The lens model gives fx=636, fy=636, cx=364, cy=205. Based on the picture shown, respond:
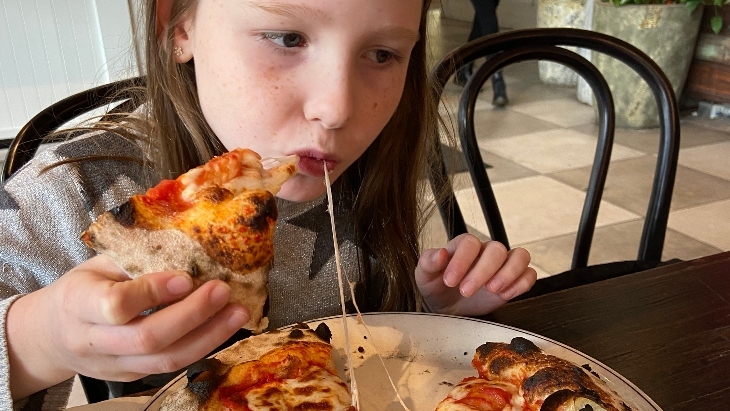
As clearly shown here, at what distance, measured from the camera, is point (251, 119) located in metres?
0.73

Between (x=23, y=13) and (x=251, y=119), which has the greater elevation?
(x=251, y=119)

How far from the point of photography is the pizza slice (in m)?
0.56

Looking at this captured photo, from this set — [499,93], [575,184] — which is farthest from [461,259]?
[499,93]

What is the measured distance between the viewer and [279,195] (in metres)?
0.81

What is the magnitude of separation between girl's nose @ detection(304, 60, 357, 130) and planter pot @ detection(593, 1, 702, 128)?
10.7 feet

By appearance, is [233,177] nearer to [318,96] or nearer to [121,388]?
[318,96]

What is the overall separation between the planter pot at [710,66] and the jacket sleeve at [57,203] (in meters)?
3.60

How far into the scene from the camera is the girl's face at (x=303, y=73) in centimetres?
66

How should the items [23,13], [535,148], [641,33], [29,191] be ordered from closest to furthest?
1. [29,191]
2. [23,13]
3. [535,148]
4. [641,33]

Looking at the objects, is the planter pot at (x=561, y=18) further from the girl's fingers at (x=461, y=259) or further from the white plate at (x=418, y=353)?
the white plate at (x=418, y=353)

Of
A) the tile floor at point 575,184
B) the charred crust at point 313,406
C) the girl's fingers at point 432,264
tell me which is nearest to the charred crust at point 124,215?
the charred crust at point 313,406

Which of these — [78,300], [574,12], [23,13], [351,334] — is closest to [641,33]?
[574,12]

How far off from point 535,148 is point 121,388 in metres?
2.81

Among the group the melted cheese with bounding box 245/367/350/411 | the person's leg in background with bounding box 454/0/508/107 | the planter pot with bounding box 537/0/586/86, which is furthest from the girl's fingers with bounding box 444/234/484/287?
the planter pot with bounding box 537/0/586/86
